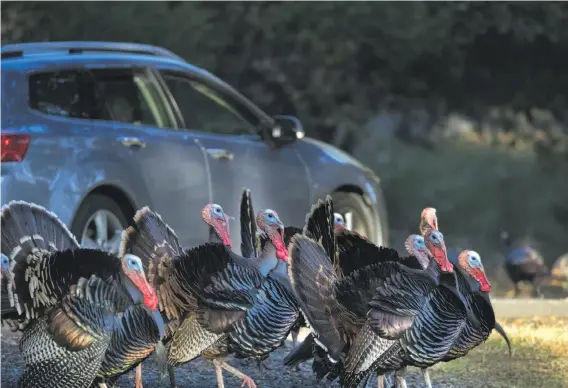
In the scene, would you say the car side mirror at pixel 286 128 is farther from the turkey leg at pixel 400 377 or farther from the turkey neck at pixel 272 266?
the turkey leg at pixel 400 377

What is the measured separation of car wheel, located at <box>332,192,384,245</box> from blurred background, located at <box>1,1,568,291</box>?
2.56 ft

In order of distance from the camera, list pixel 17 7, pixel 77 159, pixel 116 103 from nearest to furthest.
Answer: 1. pixel 77 159
2. pixel 116 103
3. pixel 17 7

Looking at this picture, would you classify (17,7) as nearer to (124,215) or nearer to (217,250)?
(124,215)

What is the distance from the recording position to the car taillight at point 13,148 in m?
6.19

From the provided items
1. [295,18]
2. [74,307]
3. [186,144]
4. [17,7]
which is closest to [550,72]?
[295,18]

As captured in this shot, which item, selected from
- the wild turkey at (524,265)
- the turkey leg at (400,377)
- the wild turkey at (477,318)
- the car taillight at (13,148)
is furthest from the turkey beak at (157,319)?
the wild turkey at (524,265)

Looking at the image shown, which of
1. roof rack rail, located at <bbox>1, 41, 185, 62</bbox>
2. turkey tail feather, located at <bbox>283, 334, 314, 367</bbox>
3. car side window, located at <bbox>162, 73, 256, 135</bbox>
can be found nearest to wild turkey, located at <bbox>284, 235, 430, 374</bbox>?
turkey tail feather, located at <bbox>283, 334, 314, 367</bbox>

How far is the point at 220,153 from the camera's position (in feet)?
23.5

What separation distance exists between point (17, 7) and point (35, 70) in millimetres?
1616

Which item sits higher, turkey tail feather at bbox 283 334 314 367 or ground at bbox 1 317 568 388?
turkey tail feather at bbox 283 334 314 367

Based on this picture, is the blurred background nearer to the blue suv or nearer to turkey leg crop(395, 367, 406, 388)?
the blue suv

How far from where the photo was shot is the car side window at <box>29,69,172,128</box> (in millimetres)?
6602

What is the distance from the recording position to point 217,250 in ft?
16.6

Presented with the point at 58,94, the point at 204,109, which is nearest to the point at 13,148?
the point at 58,94
